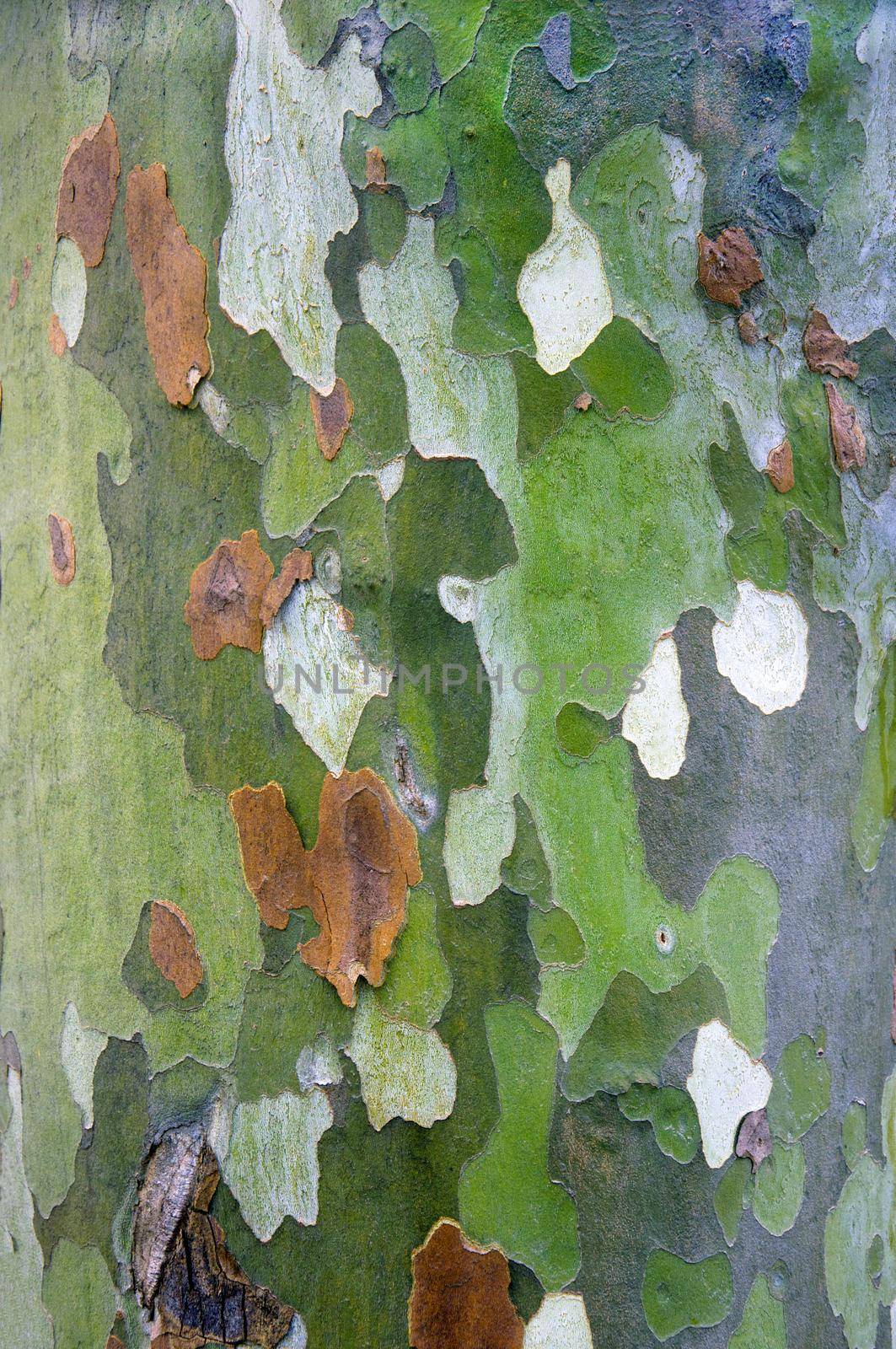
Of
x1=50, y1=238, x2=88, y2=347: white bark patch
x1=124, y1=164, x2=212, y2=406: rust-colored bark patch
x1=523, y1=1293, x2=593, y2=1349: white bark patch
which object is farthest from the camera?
x1=50, y1=238, x2=88, y2=347: white bark patch

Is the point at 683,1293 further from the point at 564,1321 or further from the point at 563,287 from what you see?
the point at 563,287

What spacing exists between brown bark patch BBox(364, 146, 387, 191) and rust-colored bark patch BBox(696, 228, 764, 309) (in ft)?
0.89

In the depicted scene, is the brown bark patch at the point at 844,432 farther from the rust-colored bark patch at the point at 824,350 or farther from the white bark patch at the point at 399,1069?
the white bark patch at the point at 399,1069

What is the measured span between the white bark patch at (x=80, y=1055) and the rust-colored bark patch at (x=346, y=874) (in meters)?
0.30

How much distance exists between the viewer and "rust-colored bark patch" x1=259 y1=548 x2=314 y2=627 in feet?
3.10

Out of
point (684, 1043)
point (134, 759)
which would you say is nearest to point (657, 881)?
point (684, 1043)

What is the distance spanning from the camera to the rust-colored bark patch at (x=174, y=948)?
1.01 meters

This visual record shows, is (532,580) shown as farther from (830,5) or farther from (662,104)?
(830,5)

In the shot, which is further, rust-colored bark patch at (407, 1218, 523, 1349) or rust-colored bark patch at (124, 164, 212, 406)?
rust-colored bark patch at (124, 164, 212, 406)

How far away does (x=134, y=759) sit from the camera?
1.06 metres

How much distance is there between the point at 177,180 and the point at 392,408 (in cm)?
33

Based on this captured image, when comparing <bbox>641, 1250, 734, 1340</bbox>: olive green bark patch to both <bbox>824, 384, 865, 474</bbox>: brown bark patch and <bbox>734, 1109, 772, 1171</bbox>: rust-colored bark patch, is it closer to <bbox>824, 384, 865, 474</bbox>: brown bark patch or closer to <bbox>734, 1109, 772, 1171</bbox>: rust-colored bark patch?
<bbox>734, 1109, 772, 1171</bbox>: rust-colored bark patch

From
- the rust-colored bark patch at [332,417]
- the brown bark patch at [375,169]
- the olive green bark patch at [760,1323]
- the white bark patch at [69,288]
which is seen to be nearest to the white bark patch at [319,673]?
the rust-colored bark patch at [332,417]

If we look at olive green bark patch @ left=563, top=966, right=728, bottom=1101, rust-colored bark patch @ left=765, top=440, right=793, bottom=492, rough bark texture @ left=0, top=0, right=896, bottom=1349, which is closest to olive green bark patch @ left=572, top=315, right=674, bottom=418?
rough bark texture @ left=0, top=0, right=896, bottom=1349
